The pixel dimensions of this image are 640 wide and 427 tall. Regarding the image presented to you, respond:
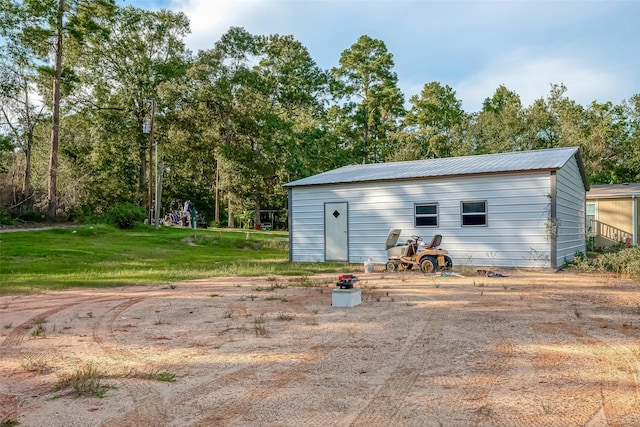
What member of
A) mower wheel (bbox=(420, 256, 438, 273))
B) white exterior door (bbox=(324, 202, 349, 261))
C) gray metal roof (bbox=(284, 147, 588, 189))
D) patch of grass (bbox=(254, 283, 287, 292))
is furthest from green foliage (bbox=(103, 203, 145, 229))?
mower wheel (bbox=(420, 256, 438, 273))

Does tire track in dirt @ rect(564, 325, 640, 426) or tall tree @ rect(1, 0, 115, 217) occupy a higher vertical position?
tall tree @ rect(1, 0, 115, 217)

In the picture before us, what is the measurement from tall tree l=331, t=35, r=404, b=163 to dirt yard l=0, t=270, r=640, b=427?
30657 mm

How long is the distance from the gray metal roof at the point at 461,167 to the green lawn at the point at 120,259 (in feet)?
10.5

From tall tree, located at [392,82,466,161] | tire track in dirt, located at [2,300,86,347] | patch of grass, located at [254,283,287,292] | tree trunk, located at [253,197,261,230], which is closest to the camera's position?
tire track in dirt, located at [2,300,86,347]

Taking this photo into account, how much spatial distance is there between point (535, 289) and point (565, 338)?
3.97 metres

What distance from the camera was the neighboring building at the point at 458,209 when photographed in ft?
41.1

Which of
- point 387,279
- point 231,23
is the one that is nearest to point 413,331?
point 387,279

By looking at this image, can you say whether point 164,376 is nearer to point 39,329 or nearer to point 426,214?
point 39,329

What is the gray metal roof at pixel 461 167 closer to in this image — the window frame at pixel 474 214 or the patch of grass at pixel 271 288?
the window frame at pixel 474 214

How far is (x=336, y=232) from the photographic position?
15.5 metres

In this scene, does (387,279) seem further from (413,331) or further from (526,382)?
(526,382)

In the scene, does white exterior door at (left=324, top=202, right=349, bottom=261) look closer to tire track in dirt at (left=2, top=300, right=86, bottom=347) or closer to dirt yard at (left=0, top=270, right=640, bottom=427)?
dirt yard at (left=0, top=270, right=640, bottom=427)

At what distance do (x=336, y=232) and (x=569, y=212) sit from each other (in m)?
7.38

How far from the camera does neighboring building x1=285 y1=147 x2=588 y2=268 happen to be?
12531 millimetres
